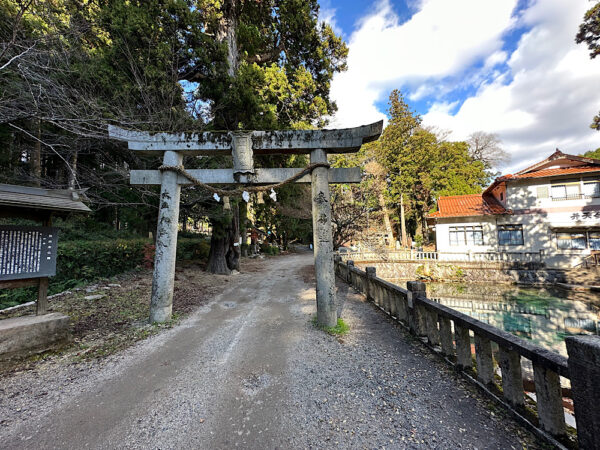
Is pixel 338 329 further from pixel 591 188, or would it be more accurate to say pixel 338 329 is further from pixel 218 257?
pixel 591 188

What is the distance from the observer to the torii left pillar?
4.70m

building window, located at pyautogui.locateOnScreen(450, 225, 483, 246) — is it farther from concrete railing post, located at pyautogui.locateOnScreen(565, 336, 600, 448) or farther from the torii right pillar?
concrete railing post, located at pyautogui.locateOnScreen(565, 336, 600, 448)

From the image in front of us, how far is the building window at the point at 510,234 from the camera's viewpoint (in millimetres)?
16406

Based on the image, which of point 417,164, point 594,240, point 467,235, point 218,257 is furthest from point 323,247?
point 417,164

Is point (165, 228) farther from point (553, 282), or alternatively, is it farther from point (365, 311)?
point (553, 282)

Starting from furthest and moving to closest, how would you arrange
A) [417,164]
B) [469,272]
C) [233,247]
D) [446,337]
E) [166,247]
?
1. [417,164]
2. [469,272]
3. [233,247]
4. [166,247]
5. [446,337]

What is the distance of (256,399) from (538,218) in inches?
839

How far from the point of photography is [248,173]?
189 inches

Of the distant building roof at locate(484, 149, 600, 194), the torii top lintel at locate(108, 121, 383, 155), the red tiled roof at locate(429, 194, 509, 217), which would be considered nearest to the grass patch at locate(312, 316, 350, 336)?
the torii top lintel at locate(108, 121, 383, 155)

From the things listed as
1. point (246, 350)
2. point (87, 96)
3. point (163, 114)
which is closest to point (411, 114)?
point (163, 114)

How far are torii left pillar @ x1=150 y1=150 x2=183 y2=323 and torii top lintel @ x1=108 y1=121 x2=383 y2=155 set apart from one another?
0.96 feet

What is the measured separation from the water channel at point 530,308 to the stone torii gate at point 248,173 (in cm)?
791

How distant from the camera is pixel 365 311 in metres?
5.63

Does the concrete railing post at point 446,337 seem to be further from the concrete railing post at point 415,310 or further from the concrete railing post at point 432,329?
the concrete railing post at point 415,310
